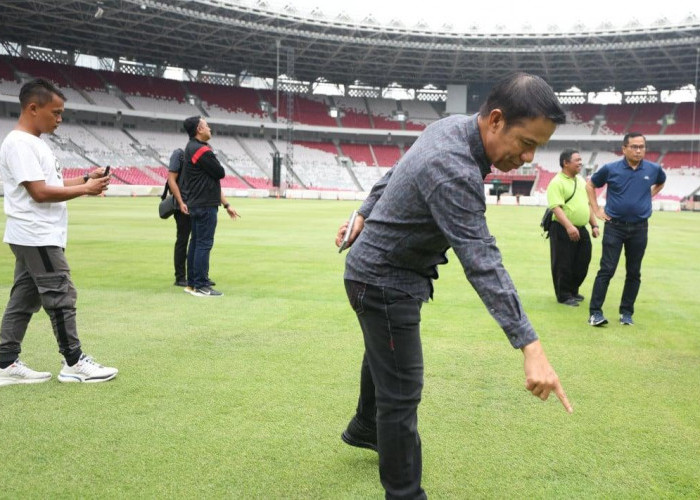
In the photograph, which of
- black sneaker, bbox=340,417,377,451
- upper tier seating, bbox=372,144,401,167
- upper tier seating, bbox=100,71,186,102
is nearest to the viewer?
black sneaker, bbox=340,417,377,451

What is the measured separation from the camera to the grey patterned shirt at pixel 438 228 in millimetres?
2219

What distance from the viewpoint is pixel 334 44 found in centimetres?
5019

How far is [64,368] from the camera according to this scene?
174 inches

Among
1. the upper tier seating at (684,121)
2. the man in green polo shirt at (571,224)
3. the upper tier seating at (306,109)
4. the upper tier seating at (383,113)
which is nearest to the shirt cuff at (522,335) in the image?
the man in green polo shirt at (571,224)

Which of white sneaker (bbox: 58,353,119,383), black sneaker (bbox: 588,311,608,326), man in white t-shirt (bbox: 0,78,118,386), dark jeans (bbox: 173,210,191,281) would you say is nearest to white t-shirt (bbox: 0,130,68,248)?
man in white t-shirt (bbox: 0,78,118,386)

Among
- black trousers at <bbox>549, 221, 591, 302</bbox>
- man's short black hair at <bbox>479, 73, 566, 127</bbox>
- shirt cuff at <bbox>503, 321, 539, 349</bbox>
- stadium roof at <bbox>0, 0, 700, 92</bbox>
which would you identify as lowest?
black trousers at <bbox>549, 221, 591, 302</bbox>

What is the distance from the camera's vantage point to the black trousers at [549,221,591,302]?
7941 mm

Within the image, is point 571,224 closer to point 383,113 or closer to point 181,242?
point 181,242

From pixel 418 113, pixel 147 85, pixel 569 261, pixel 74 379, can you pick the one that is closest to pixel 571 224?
pixel 569 261

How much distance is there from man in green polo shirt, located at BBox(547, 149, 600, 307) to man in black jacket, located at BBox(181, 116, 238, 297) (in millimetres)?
4310

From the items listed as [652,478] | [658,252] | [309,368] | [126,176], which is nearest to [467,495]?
[652,478]

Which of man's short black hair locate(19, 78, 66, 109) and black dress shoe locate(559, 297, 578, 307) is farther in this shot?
black dress shoe locate(559, 297, 578, 307)

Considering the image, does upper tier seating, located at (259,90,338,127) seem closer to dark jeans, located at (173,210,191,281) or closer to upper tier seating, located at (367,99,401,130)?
upper tier seating, located at (367,99,401,130)

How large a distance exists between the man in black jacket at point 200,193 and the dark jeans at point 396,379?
5.43m
